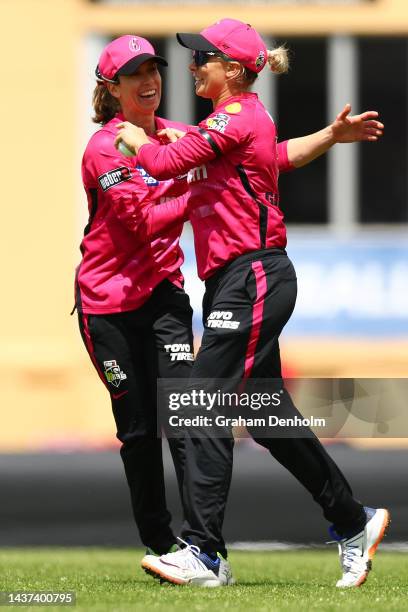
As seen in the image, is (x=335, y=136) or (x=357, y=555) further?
(x=335, y=136)

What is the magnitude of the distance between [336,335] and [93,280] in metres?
7.28

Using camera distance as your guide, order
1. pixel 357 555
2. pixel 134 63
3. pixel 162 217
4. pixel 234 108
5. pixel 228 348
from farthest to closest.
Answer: pixel 134 63 → pixel 162 217 → pixel 357 555 → pixel 234 108 → pixel 228 348

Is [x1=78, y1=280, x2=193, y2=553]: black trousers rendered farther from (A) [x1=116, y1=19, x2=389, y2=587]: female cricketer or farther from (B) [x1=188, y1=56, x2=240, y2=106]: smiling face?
(B) [x1=188, y1=56, x2=240, y2=106]: smiling face

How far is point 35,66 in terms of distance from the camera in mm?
12859

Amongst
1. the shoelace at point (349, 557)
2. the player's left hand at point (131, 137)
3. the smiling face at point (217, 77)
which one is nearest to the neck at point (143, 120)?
the player's left hand at point (131, 137)

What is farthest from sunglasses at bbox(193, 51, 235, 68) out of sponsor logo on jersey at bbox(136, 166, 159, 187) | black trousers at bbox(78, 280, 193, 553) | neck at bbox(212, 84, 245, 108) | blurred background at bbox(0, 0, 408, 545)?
blurred background at bbox(0, 0, 408, 545)

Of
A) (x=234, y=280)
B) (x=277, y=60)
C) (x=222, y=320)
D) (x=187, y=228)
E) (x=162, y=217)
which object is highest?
(x=277, y=60)

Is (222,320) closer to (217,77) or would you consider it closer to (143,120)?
(217,77)

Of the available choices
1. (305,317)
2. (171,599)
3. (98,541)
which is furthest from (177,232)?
(305,317)

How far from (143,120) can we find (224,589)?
1.80 meters

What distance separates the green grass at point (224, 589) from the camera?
190 inches

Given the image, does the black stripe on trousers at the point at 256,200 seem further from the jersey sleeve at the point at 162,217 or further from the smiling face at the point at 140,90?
the smiling face at the point at 140,90

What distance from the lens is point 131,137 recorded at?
547cm

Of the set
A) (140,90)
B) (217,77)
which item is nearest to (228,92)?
(217,77)
